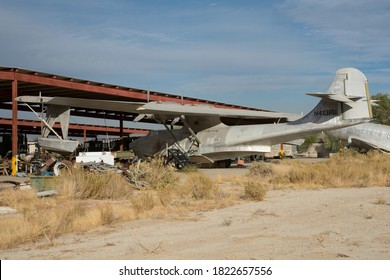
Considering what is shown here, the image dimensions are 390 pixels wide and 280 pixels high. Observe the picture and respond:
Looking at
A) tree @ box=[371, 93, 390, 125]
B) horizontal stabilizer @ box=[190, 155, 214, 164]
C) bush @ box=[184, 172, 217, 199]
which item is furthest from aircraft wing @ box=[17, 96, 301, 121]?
tree @ box=[371, 93, 390, 125]

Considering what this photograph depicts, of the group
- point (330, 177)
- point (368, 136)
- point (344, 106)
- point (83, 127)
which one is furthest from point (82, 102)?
point (83, 127)

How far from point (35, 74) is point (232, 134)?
1215cm

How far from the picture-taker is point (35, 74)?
2609 cm

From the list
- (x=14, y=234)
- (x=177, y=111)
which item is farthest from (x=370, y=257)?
(x=177, y=111)

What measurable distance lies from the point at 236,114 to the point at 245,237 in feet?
71.7

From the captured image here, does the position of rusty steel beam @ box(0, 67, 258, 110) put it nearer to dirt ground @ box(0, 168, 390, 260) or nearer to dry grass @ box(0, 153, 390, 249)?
dry grass @ box(0, 153, 390, 249)

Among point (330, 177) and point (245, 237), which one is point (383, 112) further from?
point (245, 237)

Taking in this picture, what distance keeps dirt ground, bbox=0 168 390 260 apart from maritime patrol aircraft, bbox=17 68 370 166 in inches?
605

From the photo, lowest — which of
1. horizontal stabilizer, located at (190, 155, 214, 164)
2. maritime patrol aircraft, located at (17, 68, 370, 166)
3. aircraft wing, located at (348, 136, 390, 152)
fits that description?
horizontal stabilizer, located at (190, 155, 214, 164)

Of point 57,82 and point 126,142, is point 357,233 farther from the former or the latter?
point 126,142

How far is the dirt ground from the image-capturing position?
6.09 meters

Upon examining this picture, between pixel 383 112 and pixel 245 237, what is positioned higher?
pixel 383 112

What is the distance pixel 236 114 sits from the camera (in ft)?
94.2

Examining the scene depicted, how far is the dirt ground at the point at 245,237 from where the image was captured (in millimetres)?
6086
